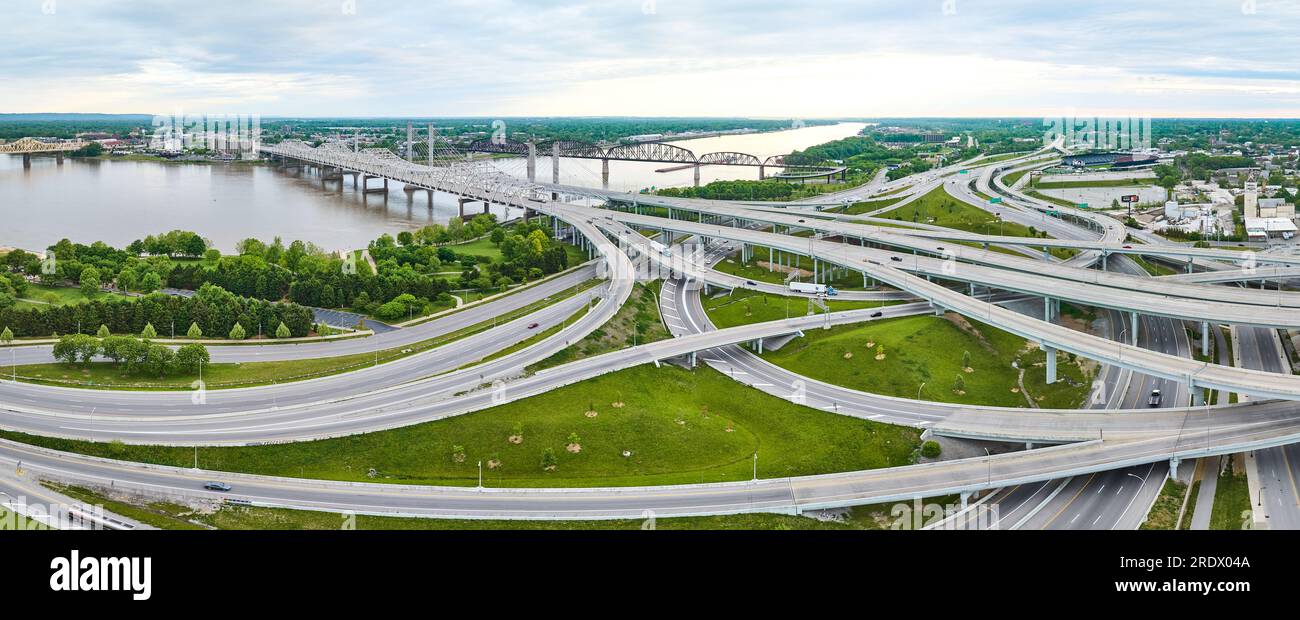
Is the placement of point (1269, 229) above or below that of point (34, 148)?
below

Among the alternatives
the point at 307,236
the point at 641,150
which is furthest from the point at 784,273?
the point at 641,150

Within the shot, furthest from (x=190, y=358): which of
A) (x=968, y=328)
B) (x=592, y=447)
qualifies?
(x=968, y=328)

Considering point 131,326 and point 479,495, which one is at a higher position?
point 131,326

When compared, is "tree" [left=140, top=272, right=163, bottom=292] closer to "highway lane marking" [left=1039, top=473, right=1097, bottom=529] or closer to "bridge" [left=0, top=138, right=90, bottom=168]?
"highway lane marking" [left=1039, top=473, right=1097, bottom=529]

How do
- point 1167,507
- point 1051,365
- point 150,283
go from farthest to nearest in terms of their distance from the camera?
point 150,283, point 1051,365, point 1167,507

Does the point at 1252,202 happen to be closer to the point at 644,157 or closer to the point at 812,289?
the point at 812,289

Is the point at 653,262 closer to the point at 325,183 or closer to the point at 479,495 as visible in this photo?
the point at 479,495
